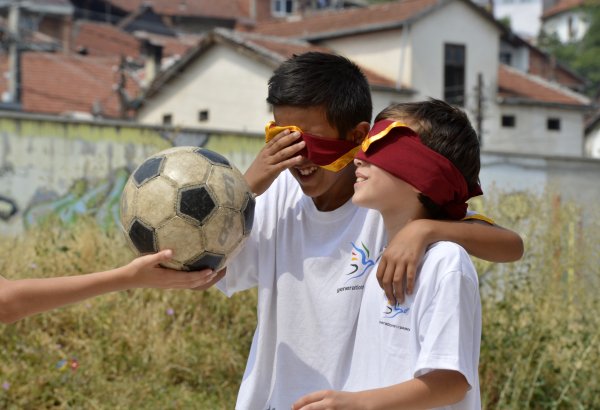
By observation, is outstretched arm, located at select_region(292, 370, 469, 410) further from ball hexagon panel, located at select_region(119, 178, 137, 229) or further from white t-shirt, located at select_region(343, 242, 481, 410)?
ball hexagon panel, located at select_region(119, 178, 137, 229)

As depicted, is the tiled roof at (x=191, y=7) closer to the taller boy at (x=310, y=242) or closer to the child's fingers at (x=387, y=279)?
the taller boy at (x=310, y=242)

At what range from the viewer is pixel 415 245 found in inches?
100

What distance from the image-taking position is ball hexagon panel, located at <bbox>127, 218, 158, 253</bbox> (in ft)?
9.35

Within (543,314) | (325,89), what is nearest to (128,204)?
(325,89)

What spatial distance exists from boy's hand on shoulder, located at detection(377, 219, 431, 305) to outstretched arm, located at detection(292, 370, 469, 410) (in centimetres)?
27

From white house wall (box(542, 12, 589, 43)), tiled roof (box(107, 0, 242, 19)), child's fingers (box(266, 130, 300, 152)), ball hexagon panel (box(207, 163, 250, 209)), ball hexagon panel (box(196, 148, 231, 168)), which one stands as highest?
white house wall (box(542, 12, 589, 43))

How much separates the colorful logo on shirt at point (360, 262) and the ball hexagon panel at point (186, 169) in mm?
557

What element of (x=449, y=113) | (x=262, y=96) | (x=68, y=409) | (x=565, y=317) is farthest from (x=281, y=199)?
(x=262, y=96)

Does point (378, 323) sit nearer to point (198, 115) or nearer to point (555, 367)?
point (555, 367)

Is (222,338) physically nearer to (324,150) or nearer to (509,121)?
(324,150)

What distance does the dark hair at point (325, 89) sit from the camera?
9.81ft

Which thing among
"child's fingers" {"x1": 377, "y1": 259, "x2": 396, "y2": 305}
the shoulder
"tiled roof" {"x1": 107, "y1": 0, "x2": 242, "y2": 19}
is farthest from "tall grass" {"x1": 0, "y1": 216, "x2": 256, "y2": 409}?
"tiled roof" {"x1": 107, "y1": 0, "x2": 242, "y2": 19}

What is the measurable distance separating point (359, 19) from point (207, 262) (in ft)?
104

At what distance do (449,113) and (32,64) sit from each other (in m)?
35.9
